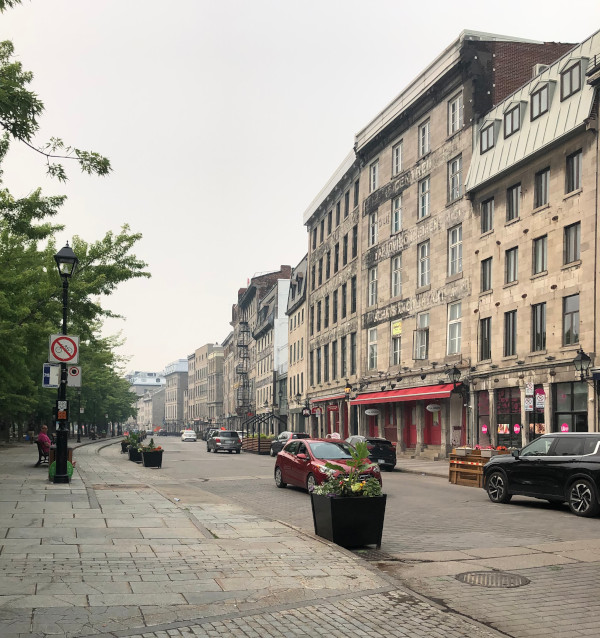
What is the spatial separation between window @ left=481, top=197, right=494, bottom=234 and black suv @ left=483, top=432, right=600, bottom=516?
1927 cm

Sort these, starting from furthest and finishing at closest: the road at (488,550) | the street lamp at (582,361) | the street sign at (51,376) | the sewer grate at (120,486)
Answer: the street lamp at (582,361)
the street sign at (51,376)
the sewer grate at (120,486)
the road at (488,550)

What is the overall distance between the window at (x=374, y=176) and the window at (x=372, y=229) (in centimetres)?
172

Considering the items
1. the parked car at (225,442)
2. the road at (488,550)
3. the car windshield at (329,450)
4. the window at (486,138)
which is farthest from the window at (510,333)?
the parked car at (225,442)

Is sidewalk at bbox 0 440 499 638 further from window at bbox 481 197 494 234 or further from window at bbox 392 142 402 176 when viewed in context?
window at bbox 392 142 402 176

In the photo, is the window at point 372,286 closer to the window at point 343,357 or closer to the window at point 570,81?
the window at point 343,357

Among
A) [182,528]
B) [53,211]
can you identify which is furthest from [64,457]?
[182,528]

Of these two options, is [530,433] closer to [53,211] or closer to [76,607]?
[53,211]

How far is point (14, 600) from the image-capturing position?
731 centimetres

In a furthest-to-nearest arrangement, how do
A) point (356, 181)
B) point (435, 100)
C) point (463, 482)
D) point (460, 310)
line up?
point (356, 181)
point (435, 100)
point (460, 310)
point (463, 482)

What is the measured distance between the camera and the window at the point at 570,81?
97.0 feet

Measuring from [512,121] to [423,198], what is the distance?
914 centimetres

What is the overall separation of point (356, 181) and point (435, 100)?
12503mm

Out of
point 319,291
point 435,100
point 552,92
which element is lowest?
point 319,291

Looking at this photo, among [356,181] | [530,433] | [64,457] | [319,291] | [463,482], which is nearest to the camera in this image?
[64,457]
